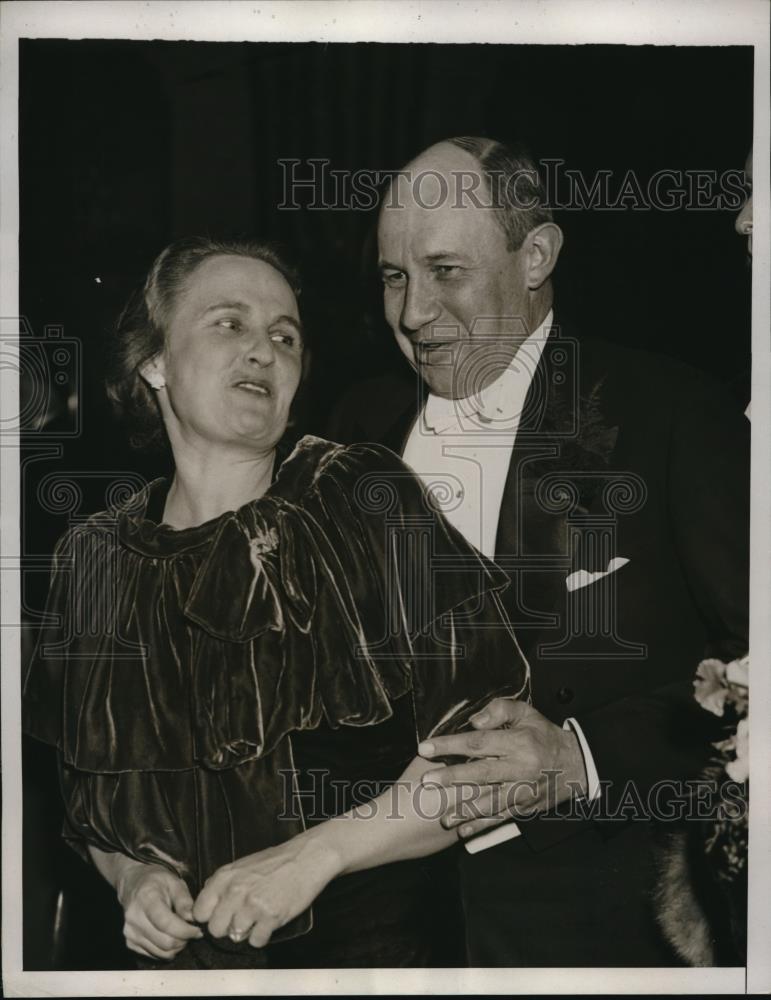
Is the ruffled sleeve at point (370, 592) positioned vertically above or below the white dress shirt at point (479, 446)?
below

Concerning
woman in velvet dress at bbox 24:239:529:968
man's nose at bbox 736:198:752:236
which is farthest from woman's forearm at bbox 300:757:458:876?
man's nose at bbox 736:198:752:236

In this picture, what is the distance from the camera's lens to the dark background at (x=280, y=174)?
1768 millimetres

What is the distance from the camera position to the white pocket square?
69.9 inches

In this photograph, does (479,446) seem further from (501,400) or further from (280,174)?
(280,174)

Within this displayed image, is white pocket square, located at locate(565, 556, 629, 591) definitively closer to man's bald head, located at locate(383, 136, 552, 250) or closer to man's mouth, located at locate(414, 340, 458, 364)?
man's mouth, located at locate(414, 340, 458, 364)

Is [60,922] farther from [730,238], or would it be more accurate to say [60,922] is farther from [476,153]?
[730,238]

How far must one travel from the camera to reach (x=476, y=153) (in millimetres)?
1765

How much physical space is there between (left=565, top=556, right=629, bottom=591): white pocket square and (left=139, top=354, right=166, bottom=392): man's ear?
0.81 meters

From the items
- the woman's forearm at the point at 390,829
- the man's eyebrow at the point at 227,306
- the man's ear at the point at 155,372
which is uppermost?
the man's eyebrow at the point at 227,306

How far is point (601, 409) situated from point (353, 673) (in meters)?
0.65

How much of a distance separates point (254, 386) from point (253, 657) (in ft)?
1.57

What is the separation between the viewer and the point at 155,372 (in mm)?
1757

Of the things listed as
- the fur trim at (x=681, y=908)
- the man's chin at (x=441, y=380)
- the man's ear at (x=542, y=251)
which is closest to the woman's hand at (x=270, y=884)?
the fur trim at (x=681, y=908)

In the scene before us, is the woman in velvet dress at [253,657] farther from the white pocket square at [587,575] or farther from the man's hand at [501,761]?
the white pocket square at [587,575]
